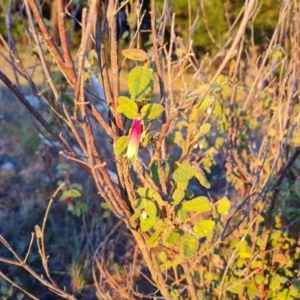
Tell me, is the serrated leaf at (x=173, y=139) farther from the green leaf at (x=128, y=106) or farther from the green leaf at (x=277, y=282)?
the green leaf at (x=277, y=282)

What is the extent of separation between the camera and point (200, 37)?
6379 mm

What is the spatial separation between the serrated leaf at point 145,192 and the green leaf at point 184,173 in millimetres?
66

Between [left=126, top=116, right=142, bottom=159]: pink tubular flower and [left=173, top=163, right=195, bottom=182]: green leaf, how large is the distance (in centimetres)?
17

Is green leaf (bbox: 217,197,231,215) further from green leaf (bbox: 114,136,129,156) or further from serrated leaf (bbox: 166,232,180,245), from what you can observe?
green leaf (bbox: 114,136,129,156)

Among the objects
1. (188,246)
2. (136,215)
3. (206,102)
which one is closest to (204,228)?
(188,246)

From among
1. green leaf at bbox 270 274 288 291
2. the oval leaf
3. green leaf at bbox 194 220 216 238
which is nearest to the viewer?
the oval leaf

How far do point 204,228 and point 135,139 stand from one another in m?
0.32

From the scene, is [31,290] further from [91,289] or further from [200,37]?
[200,37]

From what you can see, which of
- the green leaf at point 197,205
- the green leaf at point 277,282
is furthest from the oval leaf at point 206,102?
the green leaf at point 277,282

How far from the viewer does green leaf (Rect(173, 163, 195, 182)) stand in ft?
3.45

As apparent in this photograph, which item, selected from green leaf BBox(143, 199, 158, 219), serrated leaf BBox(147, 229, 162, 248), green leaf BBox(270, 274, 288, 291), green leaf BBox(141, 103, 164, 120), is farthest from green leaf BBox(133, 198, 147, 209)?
green leaf BBox(270, 274, 288, 291)

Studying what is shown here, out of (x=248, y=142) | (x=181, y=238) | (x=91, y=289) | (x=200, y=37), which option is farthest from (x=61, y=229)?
(x=200, y=37)

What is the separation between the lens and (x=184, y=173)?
1053 millimetres

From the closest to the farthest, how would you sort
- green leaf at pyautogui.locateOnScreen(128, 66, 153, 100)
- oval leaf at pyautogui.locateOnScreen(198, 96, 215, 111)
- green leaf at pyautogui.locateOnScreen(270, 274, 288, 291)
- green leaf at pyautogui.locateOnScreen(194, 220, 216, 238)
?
green leaf at pyautogui.locateOnScreen(128, 66, 153, 100), oval leaf at pyautogui.locateOnScreen(198, 96, 215, 111), green leaf at pyautogui.locateOnScreen(194, 220, 216, 238), green leaf at pyautogui.locateOnScreen(270, 274, 288, 291)
